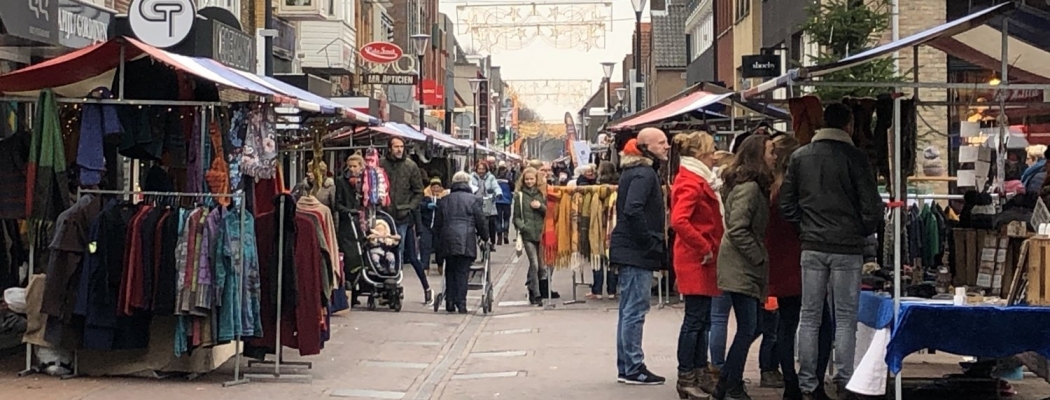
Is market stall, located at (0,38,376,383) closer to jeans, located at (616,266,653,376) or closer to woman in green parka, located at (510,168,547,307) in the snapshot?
jeans, located at (616,266,653,376)

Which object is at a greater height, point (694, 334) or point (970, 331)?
point (970, 331)

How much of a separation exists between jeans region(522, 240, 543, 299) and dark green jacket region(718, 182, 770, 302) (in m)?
9.07

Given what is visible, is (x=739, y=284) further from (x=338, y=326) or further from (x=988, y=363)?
(x=338, y=326)

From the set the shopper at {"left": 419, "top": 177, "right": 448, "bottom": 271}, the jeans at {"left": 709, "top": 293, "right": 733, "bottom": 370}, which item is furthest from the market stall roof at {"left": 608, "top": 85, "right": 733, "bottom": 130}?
the jeans at {"left": 709, "top": 293, "right": 733, "bottom": 370}

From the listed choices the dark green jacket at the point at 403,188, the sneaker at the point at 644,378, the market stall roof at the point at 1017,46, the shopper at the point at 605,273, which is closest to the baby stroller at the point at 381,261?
the dark green jacket at the point at 403,188

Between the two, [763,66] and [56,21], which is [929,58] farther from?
[56,21]

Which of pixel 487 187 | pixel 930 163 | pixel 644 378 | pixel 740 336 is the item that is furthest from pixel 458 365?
pixel 487 187

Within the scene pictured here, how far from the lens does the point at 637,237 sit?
10727 millimetres

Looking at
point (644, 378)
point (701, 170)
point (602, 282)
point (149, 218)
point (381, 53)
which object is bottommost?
point (644, 378)

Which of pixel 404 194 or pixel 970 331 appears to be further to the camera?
pixel 404 194

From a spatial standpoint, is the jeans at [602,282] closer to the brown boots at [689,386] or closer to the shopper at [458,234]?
the shopper at [458,234]

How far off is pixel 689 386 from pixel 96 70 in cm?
522

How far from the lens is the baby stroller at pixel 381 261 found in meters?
17.4

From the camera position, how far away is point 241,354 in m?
12.0
